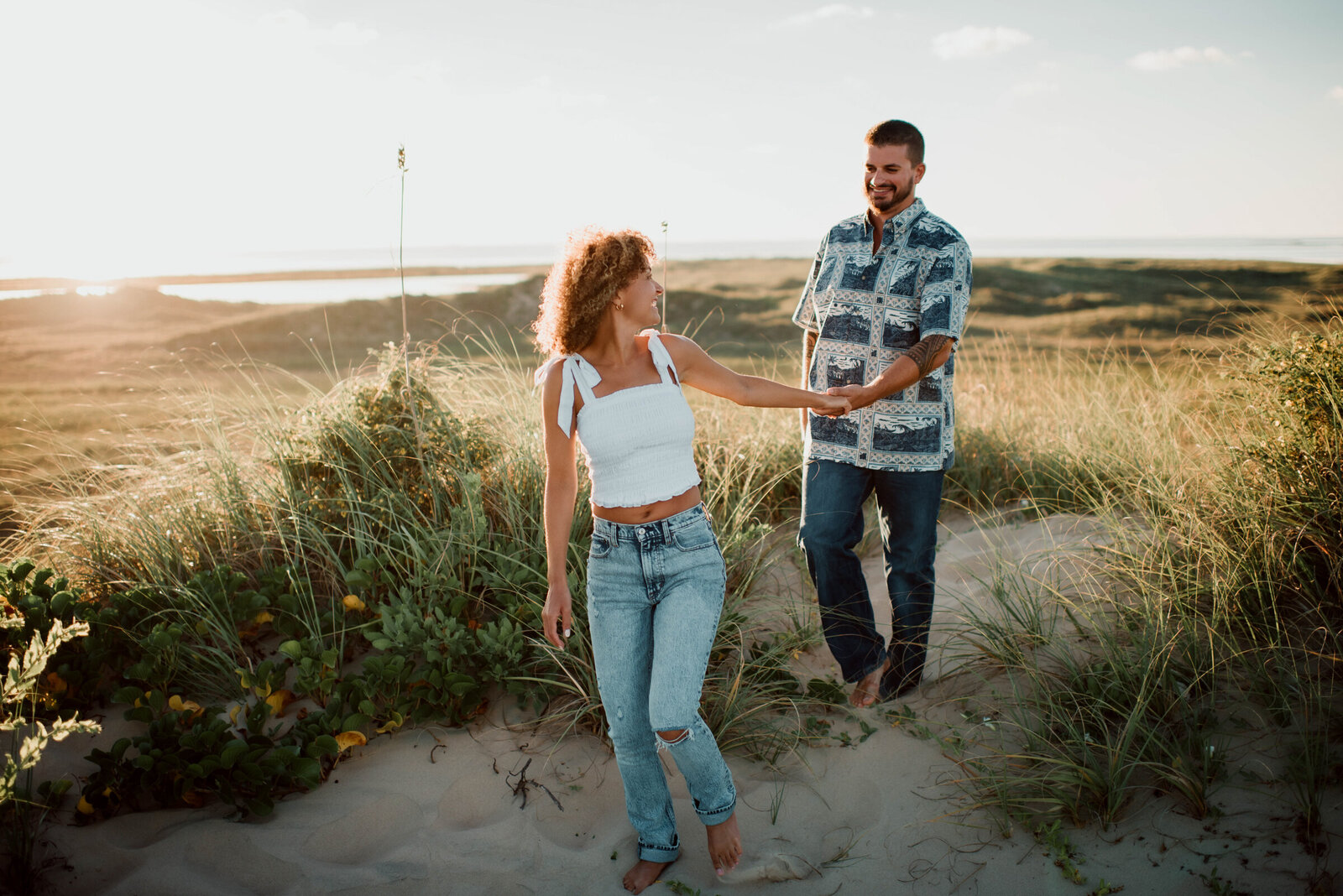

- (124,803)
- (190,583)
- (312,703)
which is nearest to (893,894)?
(312,703)

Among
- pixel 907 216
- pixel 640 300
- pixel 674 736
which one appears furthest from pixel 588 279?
pixel 907 216

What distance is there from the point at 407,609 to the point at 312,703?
2.00ft

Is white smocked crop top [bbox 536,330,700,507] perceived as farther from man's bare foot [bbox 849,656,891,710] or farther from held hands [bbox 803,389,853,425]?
man's bare foot [bbox 849,656,891,710]

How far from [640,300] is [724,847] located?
1758 millimetres

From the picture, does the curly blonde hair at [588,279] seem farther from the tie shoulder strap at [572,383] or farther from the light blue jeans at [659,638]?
the light blue jeans at [659,638]

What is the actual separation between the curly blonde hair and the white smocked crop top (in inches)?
5.7

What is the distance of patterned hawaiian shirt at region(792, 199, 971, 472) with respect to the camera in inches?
120

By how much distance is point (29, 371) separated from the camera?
6652mm

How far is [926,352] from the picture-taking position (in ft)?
9.62

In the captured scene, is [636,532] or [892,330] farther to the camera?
[892,330]

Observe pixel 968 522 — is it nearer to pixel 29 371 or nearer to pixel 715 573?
pixel 715 573

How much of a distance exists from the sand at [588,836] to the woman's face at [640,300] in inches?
68.7

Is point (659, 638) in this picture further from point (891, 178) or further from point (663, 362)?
point (891, 178)

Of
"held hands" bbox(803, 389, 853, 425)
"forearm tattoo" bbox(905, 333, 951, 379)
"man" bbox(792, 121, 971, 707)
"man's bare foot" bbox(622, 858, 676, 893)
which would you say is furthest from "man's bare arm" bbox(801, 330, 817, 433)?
"man's bare foot" bbox(622, 858, 676, 893)
